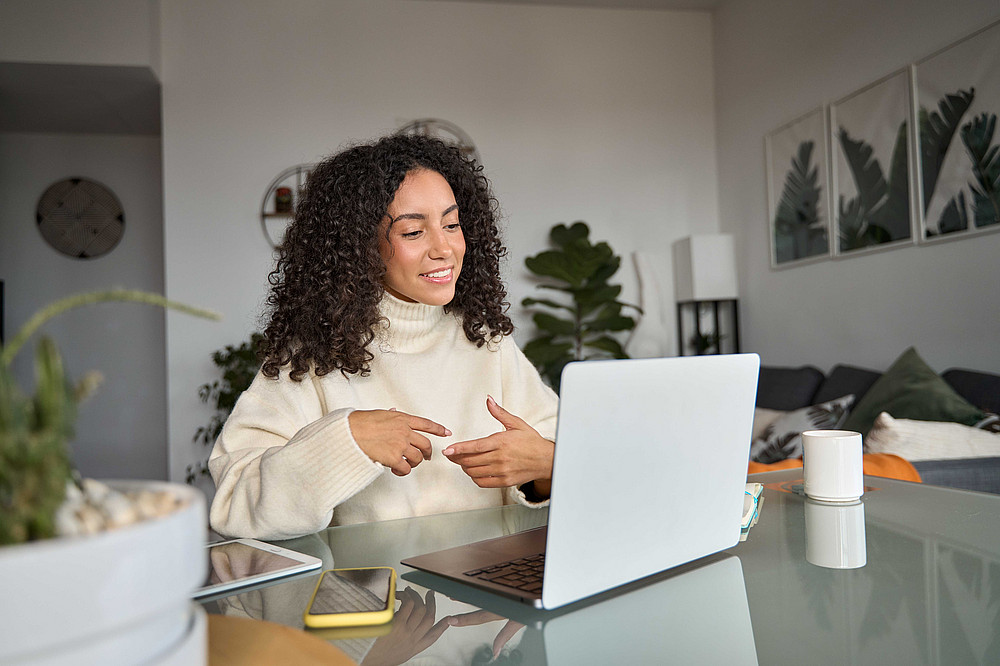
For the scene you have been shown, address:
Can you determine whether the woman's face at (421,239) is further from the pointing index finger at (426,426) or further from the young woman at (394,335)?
the pointing index finger at (426,426)

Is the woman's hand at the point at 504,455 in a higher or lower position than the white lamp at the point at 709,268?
lower

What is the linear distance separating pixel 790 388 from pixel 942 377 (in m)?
0.89

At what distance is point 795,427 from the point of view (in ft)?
9.67

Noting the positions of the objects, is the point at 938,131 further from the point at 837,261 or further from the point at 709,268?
the point at 709,268

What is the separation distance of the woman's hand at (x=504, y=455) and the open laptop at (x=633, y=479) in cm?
16

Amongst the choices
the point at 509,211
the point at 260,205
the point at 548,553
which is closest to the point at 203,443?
the point at 260,205

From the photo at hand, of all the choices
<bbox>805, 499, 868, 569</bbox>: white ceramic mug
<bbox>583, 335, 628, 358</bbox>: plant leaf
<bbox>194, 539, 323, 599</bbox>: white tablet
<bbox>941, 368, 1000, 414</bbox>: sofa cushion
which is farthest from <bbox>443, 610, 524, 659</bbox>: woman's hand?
<bbox>583, 335, 628, 358</bbox>: plant leaf

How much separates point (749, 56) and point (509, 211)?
163cm

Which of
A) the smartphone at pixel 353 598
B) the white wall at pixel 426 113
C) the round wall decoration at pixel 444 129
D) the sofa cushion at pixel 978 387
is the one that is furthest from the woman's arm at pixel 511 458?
the round wall decoration at pixel 444 129

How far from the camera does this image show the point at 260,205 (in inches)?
164

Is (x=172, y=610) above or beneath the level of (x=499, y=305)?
beneath

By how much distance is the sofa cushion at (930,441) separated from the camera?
5.98ft

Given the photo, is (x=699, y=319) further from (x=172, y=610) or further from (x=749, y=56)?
(x=172, y=610)

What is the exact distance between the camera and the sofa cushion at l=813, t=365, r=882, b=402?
3064 mm
